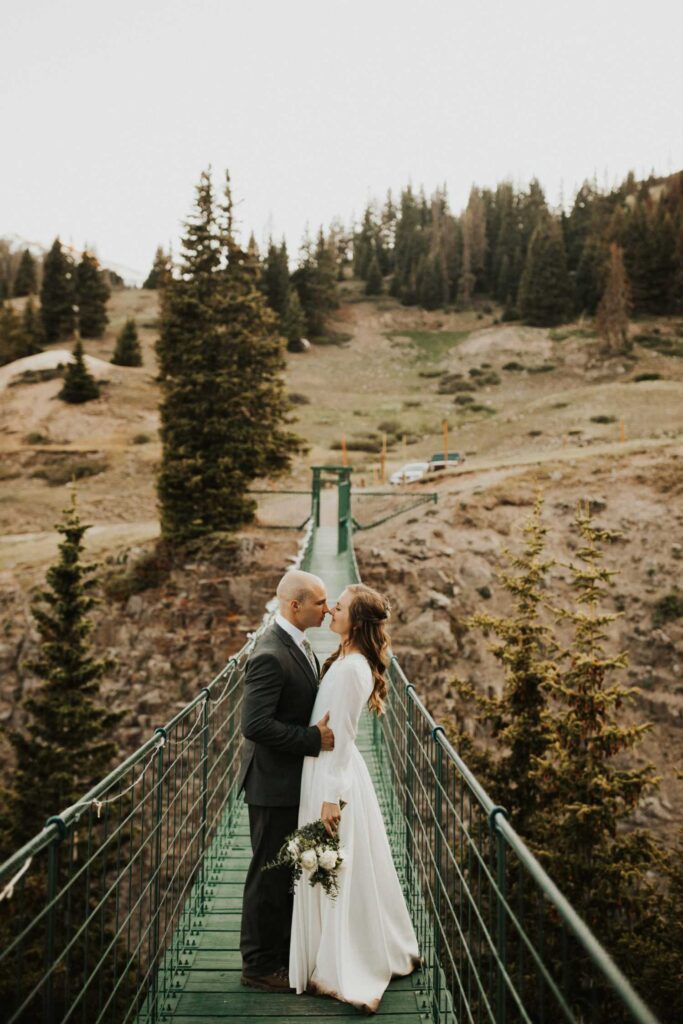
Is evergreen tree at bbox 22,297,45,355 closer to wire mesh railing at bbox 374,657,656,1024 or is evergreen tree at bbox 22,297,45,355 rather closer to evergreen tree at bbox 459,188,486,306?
evergreen tree at bbox 459,188,486,306

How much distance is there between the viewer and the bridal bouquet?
3.12m

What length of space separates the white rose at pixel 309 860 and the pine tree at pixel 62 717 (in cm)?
1062

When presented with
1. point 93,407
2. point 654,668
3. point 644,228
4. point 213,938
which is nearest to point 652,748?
point 654,668

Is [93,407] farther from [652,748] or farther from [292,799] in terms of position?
[292,799]

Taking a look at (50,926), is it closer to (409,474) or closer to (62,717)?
(62,717)

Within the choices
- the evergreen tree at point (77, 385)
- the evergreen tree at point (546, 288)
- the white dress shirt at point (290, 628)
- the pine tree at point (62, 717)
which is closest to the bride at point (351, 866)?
the white dress shirt at point (290, 628)

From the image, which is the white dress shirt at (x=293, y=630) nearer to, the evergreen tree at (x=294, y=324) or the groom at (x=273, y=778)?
the groom at (x=273, y=778)

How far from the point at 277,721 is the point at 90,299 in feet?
243

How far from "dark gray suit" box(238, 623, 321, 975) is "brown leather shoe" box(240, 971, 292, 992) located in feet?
0.07

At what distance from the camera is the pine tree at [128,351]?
55.8 metres

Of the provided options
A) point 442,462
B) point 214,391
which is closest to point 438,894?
point 214,391

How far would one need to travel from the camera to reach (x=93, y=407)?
43.2m

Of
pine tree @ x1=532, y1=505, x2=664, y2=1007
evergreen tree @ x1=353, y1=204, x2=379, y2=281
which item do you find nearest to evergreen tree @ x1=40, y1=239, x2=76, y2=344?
evergreen tree @ x1=353, y1=204, x2=379, y2=281

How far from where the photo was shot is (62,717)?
12.8 metres
